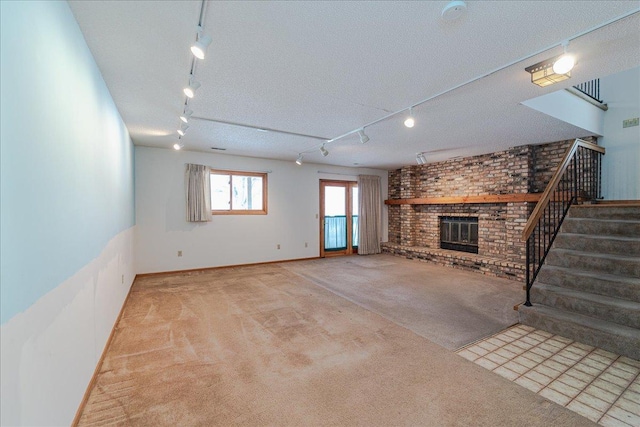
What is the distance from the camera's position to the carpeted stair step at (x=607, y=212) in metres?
3.46

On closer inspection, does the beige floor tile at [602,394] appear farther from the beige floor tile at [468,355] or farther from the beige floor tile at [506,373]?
the beige floor tile at [468,355]

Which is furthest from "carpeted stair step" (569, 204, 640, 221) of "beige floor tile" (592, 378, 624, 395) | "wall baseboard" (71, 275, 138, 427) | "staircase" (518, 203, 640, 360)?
"wall baseboard" (71, 275, 138, 427)

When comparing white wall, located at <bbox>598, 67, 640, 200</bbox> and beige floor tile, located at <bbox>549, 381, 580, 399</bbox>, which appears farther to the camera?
white wall, located at <bbox>598, 67, 640, 200</bbox>

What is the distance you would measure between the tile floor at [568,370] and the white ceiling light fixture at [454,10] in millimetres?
2589

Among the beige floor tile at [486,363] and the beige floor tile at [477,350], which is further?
the beige floor tile at [477,350]

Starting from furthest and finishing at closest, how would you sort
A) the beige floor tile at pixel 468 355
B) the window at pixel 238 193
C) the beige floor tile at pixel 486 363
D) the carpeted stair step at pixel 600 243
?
1. the window at pixel 238 193
2. the carpeted stair step at pixel 600 243
3. the beige floor tile at pixel 468 355
4. the beige floor tile at pixel 486 363

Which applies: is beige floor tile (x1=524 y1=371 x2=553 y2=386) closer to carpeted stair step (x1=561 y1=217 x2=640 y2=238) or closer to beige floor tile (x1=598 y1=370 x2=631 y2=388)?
beige floor tile (x1=598 y1=370 x2=631 y2=388)

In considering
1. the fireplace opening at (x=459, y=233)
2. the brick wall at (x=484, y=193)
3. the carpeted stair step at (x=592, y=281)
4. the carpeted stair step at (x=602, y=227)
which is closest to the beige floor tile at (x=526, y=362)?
the carpeted stair step at (x=592, y=281)

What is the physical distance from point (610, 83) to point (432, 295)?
189 inches

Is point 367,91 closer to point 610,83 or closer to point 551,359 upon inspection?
point 551,359

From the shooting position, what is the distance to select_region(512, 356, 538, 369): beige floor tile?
2.31 meters

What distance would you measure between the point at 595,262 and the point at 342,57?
3608mm

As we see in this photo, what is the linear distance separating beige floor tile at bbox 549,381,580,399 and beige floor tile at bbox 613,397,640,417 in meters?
0.20

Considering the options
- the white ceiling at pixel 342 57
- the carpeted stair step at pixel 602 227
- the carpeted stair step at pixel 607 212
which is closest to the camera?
the white ceiling at pixel 342 57
